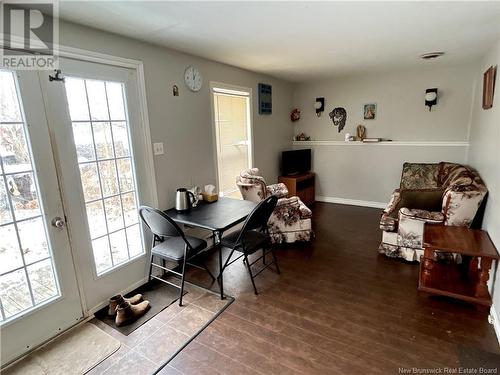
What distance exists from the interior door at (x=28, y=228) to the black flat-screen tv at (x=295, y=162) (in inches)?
143

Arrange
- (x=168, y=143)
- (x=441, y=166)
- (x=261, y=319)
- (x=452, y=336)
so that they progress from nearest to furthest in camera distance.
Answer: (x=452, y=336)
(x=261, y=319)
(x=168, y=143)
(x=441, y=166)

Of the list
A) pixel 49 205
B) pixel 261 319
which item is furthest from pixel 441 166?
pixel 49 205

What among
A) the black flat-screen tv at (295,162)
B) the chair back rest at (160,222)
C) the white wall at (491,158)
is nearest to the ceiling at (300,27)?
the white wall at (491,158)

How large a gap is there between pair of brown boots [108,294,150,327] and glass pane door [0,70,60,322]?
0.47 m

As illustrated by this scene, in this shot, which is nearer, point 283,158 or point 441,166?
point 441,166

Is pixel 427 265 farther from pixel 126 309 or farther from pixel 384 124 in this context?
pixel 384 124

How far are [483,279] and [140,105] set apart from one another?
10.7ft

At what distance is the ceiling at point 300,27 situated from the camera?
188cm

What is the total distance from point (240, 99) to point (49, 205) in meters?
2.86

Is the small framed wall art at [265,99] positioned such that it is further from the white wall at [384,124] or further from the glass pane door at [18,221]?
the glass pane door at [18,221]

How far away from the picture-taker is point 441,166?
4.09 metres

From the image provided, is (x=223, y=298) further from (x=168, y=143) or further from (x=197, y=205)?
(x=168, y=143)

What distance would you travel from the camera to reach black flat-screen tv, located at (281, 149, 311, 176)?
5008 mm

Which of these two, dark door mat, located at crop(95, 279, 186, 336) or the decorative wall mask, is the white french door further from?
the decorative wall mask
